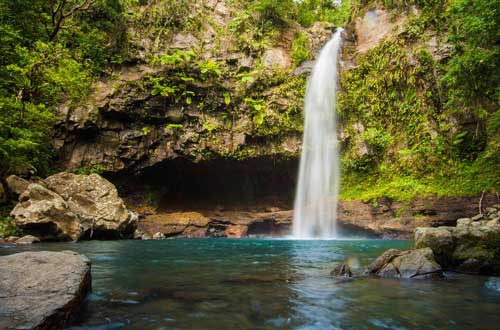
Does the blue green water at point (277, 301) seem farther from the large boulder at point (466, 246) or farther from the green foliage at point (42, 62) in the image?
the green foliage at point (42, 62)

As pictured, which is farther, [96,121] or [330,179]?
[330,179]

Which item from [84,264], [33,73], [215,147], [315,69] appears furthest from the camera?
[315,69]

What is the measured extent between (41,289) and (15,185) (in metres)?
14.1

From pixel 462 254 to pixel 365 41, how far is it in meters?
18.4

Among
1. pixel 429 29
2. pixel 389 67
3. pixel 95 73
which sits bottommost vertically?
A: pixel 95 73

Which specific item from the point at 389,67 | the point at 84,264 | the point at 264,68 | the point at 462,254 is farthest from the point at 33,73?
the point at 389,67

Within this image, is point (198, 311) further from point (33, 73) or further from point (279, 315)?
point (33, 73)

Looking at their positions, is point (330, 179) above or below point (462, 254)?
above

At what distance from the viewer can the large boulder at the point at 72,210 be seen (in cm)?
1192

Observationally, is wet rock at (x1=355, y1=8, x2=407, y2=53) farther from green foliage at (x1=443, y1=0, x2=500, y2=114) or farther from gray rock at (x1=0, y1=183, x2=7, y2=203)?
gray rock at (x1=0, y1=183, x2=7, y2=203)

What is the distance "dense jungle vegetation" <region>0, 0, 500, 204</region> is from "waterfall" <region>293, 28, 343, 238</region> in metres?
0.72

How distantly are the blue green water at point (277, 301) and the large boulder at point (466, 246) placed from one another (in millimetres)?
561

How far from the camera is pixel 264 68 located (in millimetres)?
21266

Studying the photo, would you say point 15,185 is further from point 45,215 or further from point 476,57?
point 476,57
